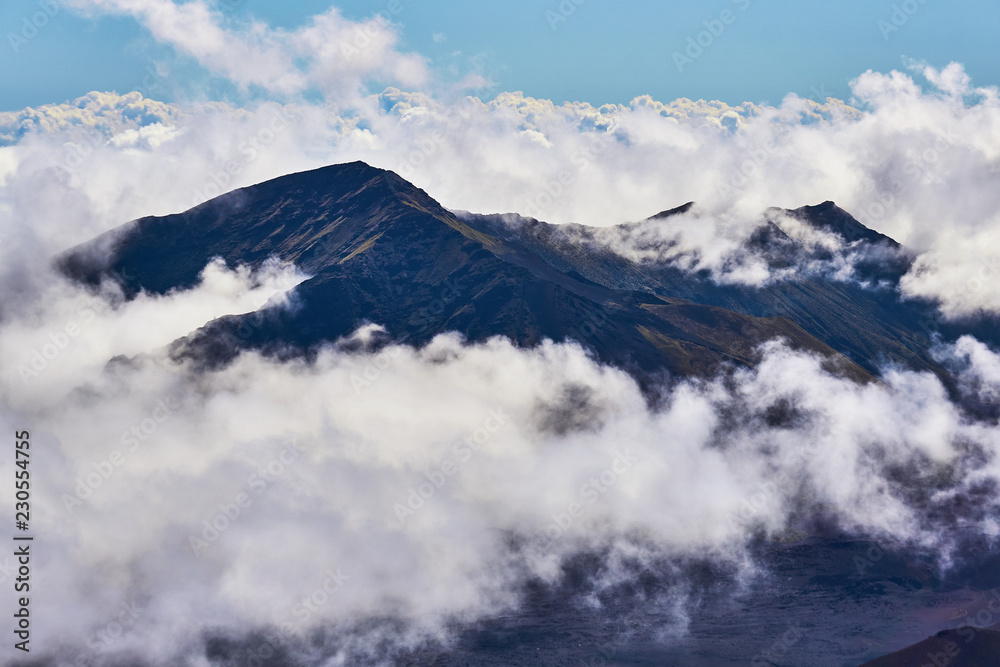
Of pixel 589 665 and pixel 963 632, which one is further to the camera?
pixel 589 665

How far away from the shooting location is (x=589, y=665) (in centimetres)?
19938

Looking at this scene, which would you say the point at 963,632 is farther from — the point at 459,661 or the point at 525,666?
the point at 459,661

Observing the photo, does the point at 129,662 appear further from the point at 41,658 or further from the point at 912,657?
the point at 912,657

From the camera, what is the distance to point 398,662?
198 metres

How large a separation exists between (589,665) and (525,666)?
15.4 m

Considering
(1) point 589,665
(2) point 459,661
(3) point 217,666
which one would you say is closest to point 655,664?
(1) point 589,665

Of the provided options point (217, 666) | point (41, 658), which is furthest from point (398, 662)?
point (41, 658)

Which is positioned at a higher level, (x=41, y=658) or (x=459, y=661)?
(x=41, y=658)

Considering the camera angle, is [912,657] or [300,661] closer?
[912,657]

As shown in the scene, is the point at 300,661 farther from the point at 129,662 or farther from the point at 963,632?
the point at 963,632

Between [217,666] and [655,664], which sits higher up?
[217,666]

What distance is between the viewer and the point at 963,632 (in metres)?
183

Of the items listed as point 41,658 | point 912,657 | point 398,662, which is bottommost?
point 912,657

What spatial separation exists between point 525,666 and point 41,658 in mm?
115773
